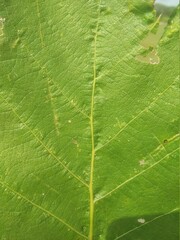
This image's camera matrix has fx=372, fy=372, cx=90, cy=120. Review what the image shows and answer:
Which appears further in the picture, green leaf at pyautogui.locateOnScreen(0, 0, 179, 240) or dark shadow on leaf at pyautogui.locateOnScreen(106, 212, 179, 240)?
dark shadow on leaf at pyautogui.locateOnScreen(106, 212, 179, 240)

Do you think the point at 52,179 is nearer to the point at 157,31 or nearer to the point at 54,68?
the point at 54,68

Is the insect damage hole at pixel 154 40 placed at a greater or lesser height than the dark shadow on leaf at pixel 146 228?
greater

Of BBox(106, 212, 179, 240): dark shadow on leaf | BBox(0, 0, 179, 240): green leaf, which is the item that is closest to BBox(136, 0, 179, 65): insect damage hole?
BBox(0, 0, 179, 240): green leaf

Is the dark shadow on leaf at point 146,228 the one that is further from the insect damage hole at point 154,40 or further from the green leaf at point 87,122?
the insect damage hole at point 154,40

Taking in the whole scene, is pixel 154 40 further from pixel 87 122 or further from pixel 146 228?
pixel 146 228

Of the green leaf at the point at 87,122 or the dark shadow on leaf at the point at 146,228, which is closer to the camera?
the green leaf at the point at 87,122

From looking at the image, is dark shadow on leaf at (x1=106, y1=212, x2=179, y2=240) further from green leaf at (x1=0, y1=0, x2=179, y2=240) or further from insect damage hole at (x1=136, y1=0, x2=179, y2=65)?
insect damage hole at (x1=136, y1=0, x2=179, y2=65)

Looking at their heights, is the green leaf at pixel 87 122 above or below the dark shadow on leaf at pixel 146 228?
above

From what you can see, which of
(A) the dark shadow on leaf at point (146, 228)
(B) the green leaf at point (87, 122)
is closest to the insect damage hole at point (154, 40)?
(B) the green leaf at point (87, 122)
